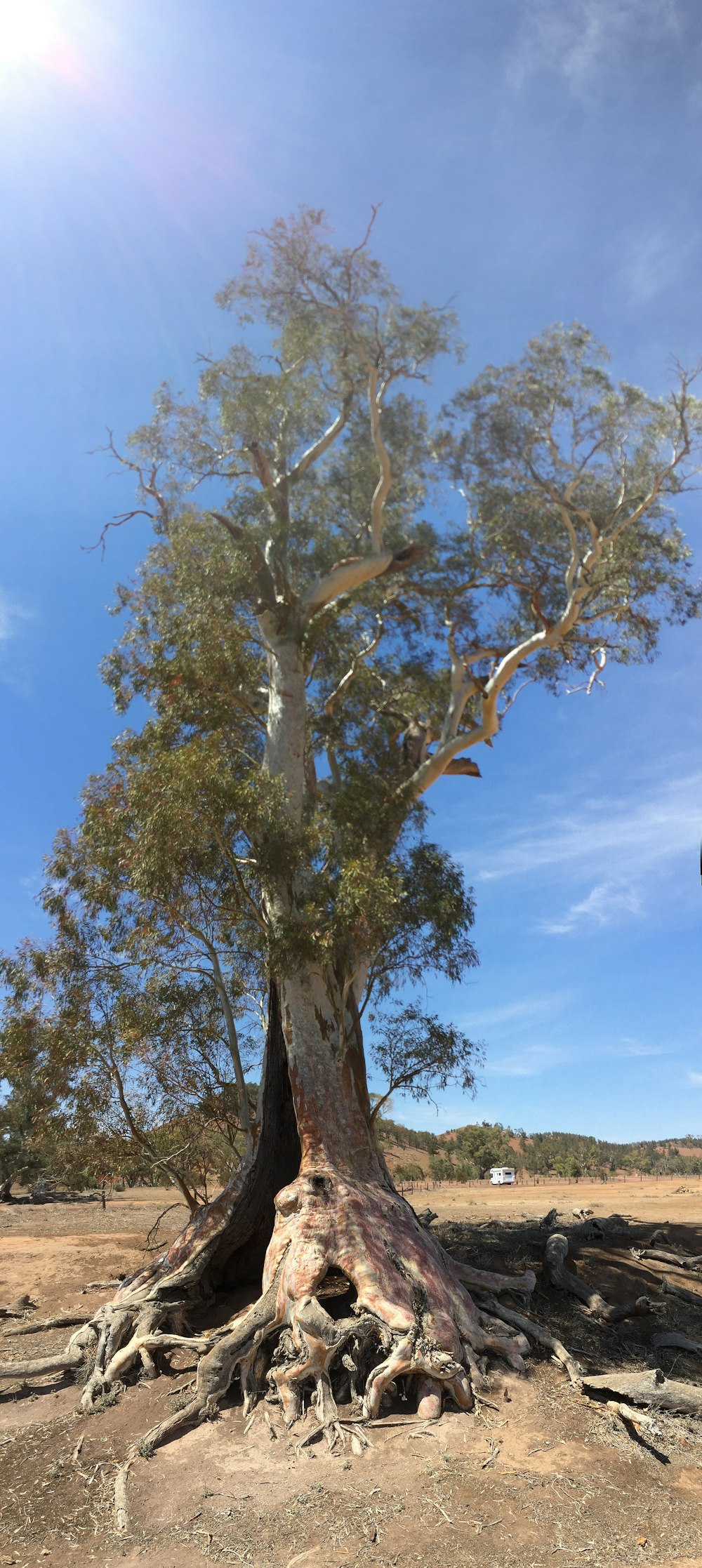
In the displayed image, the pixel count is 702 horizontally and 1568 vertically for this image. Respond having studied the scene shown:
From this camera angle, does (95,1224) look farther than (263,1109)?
Yes

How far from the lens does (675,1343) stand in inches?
351

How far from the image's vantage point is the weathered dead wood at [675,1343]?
8.88 m

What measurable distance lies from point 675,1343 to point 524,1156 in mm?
42780

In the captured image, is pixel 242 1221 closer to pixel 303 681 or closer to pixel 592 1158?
pixel 303 681

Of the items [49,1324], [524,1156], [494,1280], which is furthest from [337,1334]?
[524,1156]

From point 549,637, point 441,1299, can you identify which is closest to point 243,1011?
point 441,1299

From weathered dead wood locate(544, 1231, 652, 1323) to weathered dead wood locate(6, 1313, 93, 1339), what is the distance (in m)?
5.47

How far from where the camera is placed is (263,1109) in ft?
35.9

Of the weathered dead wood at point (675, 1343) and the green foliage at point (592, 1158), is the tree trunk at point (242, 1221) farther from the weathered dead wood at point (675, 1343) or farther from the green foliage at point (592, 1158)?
the green foliage at point (592, 1158)

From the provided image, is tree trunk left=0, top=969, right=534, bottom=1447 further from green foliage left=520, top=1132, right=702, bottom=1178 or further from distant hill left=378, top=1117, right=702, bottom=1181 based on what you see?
green foliage left=520, top=1132, right=702, bottom=1178

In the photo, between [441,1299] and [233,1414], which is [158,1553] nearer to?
[233,1414]

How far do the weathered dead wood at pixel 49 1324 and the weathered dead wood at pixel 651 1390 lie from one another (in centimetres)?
599

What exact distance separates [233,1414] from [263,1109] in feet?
12.7

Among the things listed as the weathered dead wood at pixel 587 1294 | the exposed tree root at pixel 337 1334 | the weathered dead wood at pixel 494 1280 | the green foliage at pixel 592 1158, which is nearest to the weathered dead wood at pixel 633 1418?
the exposed tree root at pixel 337 1334
